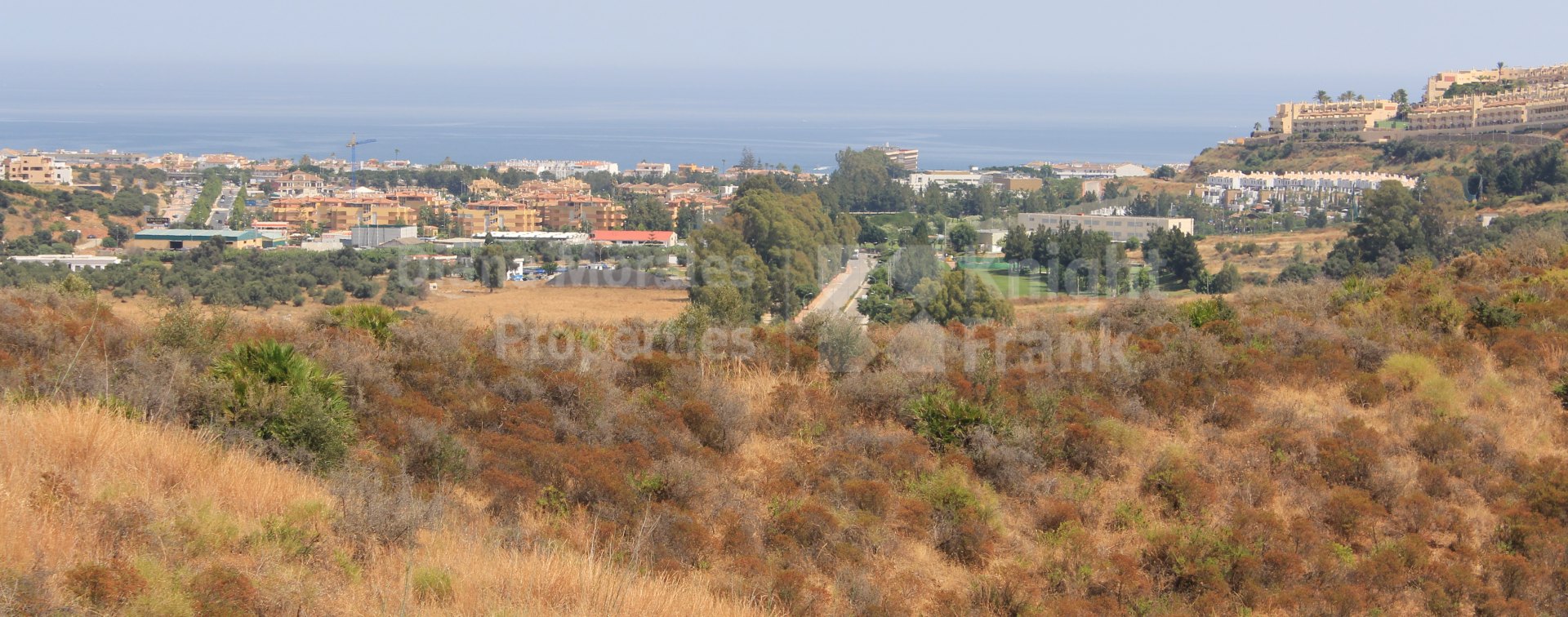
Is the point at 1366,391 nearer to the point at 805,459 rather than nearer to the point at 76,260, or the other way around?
the point at 805,459

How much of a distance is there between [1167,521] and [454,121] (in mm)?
171343

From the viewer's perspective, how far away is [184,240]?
26.9 m

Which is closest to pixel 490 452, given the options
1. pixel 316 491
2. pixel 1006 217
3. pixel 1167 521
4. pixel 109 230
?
pixel 316 491

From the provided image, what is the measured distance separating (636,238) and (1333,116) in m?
43.6

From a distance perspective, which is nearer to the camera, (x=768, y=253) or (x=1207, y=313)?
(x=1207, y=313)

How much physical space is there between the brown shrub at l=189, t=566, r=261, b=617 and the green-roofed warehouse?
2418 centimetres

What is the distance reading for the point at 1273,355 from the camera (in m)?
7.30

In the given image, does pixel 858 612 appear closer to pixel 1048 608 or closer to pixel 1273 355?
pixel 1048 608

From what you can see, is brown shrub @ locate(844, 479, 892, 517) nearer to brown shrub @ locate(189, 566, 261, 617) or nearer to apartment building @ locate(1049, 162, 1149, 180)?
brown shrub @ locate(189, 566, 261, 617)

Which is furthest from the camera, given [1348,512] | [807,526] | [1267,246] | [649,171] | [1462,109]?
[649,171]

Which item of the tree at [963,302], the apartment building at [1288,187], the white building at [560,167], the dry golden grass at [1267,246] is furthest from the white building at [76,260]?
the white building at [560,167]

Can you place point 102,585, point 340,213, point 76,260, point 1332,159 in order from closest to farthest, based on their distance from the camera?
point 102,585
point 76,260
point 340,213
point 1332,159

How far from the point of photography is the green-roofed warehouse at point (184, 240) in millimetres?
26109

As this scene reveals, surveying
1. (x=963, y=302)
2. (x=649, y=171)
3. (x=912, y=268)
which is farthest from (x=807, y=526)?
(x=649, y=171)
